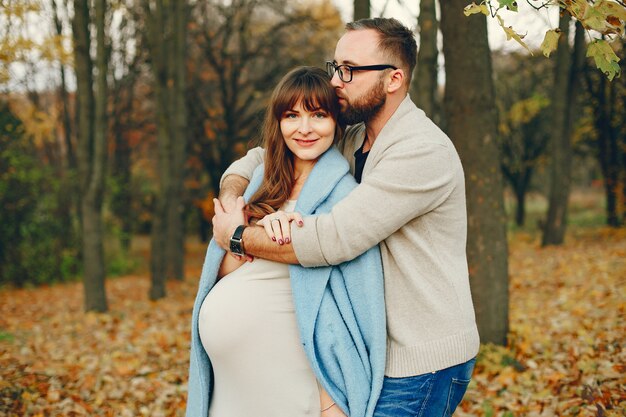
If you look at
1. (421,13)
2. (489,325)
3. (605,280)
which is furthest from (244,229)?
(605,280)

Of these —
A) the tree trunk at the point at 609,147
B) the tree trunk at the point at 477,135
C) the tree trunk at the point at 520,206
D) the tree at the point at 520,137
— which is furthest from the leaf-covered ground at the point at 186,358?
the tree at the point at 520,137

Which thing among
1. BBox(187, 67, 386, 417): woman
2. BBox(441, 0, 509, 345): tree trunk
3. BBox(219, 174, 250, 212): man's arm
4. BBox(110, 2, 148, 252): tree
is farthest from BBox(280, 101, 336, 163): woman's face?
BBox(110, 2, 148, 252): tree

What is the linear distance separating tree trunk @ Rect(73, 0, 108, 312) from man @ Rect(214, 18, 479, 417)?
6696 mm

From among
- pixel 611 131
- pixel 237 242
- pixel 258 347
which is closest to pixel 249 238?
pixel 237 242

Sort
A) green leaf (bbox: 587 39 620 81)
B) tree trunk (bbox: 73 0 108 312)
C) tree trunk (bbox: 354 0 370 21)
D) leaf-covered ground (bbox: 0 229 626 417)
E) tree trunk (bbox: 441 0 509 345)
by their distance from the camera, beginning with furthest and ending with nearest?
tree trunk (bbox: 73 0 108 312) < tree trunk (bbox: 354 0 370 21) < tree trunk (bbox: 441 0 509 345) < leaf-covered ground (bbox: 0 229 626 417) < green leaf (bbox: 587 39 620 81)

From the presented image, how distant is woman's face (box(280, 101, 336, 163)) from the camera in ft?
8.29

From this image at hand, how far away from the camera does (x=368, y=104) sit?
2582 millimetres

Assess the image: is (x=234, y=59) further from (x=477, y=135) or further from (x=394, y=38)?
(x=394, y=38)

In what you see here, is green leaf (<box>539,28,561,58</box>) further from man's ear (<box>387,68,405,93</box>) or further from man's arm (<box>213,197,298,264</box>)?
man's arm (<box>213,197,298,264</box>)

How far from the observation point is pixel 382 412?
7.35ft

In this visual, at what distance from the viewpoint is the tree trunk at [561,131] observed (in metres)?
13.6

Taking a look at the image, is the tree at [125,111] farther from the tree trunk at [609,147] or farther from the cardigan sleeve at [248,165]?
the cardigan sleeve at [248,165]

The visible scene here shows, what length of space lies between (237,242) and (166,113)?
8.78m

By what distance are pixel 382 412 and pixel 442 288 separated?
1.74 feet
